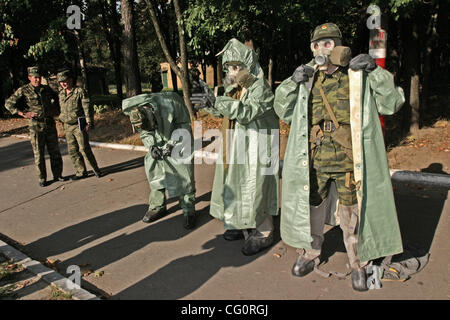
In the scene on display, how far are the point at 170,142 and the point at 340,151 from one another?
94.4 inches

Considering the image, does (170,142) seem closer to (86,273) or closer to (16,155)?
(86,273)

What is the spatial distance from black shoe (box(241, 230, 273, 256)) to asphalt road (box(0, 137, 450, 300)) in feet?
0.22

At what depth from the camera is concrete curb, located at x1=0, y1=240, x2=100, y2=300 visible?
351 centimetres

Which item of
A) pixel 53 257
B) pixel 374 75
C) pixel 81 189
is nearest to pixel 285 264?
pixel 374 75

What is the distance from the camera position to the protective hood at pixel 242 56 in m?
3.89

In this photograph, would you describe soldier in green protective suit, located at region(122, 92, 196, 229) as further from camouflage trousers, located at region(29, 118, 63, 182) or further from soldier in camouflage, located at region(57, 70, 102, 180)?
camouflage trousers, located at region(29, 118, 63, 182)

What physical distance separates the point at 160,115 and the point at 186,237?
1.59m

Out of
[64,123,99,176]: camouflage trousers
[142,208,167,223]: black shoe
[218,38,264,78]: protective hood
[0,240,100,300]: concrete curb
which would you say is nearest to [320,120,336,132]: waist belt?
[218,38,264,78]: protective hood

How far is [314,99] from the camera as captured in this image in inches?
134

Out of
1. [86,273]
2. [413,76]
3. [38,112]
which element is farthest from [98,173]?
[413,76]

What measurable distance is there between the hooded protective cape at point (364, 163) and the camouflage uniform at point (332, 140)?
0.34ft

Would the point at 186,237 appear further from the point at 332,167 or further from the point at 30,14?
the point at 30,14

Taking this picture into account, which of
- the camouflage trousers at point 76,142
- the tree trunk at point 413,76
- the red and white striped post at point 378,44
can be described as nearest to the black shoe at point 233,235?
the red and white striped post at point 378,44

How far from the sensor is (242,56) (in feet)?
12.8
